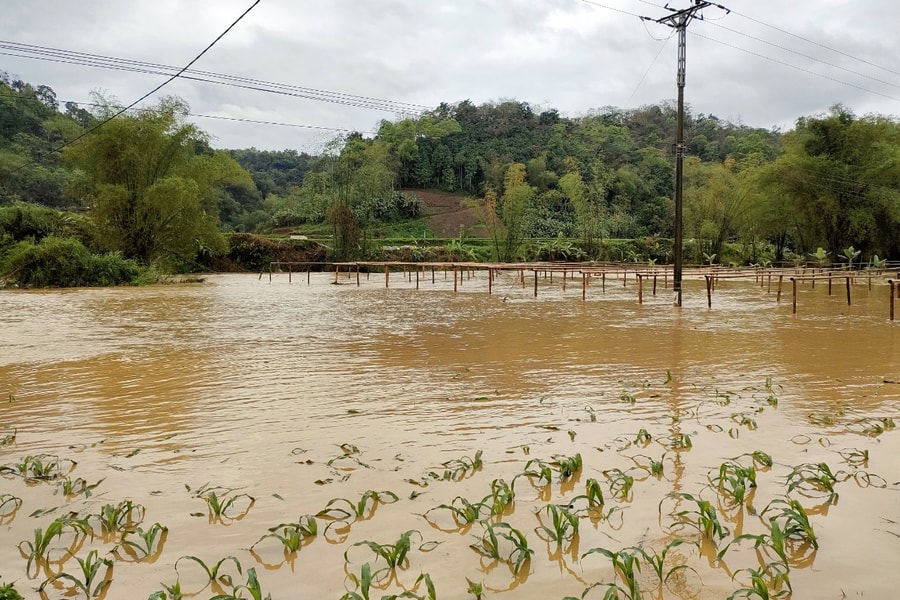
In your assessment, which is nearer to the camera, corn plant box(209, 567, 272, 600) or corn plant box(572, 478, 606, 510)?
corn plant box(209, 567, 272, 600)

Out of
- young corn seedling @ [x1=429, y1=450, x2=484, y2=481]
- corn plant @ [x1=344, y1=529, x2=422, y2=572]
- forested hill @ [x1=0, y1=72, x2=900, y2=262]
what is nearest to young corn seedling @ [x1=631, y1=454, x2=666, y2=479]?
young corn seedling @ [x1=429, y1=450, x2=484, y2=481]

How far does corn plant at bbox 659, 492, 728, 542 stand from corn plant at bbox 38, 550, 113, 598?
248 centimetres

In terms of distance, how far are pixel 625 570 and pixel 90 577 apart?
206 centimetres

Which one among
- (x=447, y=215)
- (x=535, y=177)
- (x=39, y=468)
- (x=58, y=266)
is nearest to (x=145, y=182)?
(x=58, y=266)

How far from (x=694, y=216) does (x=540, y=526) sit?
124ft

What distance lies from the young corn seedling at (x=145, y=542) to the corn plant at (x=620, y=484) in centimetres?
224

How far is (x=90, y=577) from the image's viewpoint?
2.46m

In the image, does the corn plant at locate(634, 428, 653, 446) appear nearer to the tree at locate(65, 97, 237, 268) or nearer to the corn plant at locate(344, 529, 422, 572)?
the corn plant at locate(344, 529, 422, 572)

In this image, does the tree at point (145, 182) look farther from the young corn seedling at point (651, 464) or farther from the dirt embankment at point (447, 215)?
the dirt embankment at point (447, 215)

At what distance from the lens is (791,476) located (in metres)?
3.46

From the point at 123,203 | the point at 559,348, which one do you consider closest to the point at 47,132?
the point at 123,203

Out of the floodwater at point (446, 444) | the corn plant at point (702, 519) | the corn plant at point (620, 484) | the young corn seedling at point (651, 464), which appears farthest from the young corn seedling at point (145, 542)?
the young corn seedling at point (651, 464)

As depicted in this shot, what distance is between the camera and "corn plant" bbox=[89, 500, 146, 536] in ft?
9.77

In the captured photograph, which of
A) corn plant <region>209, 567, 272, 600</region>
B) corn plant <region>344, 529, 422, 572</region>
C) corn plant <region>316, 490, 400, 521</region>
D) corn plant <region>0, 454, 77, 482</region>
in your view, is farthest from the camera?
corn plant <region>0, 454, 77, 482</region>
